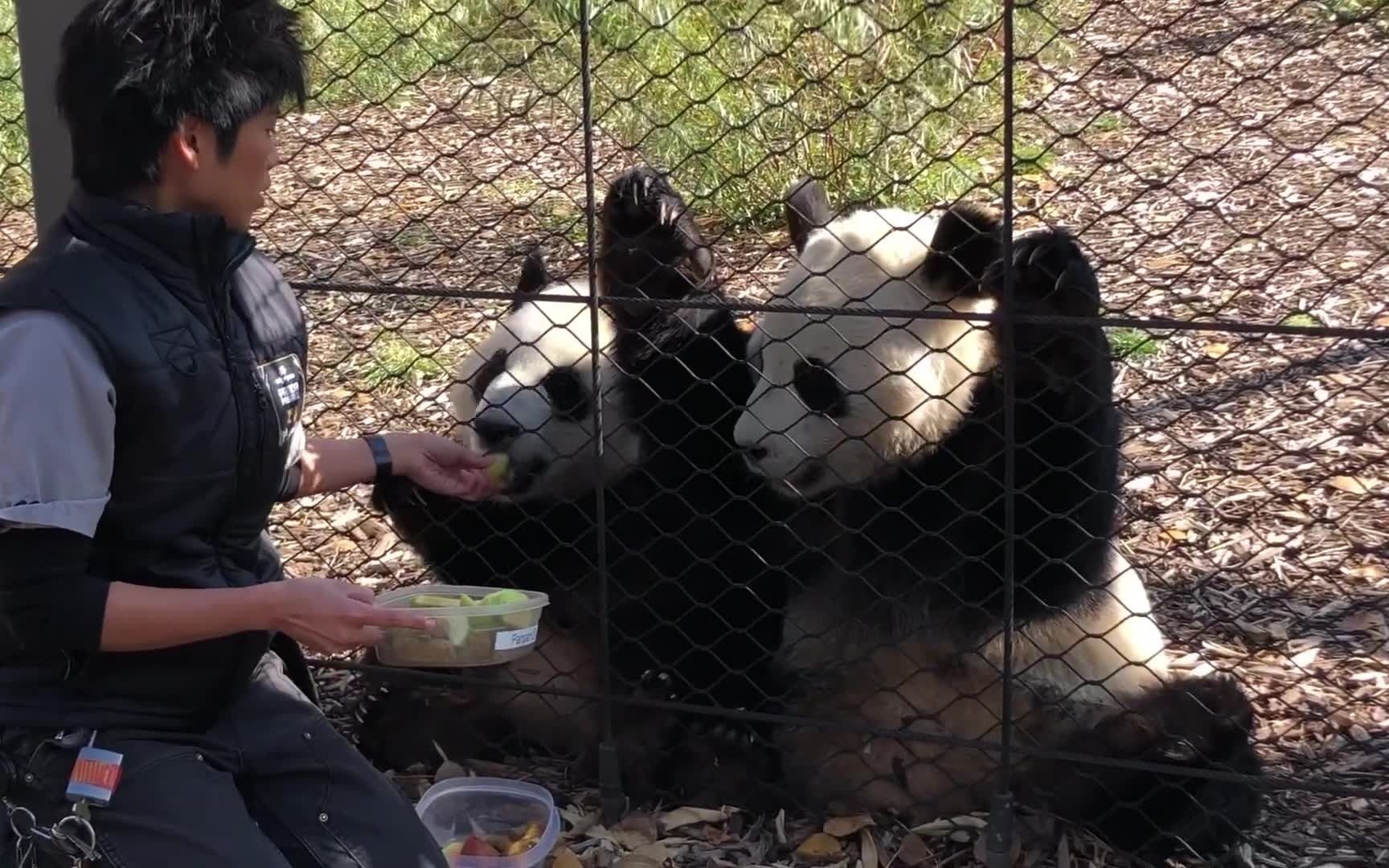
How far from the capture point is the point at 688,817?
10.5ft

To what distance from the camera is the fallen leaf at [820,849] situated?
3.05 meters

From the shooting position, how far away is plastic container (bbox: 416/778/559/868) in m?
2.99

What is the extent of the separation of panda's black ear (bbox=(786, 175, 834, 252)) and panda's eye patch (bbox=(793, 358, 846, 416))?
34 cm

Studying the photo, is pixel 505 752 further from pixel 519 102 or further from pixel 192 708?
pixel 519 102

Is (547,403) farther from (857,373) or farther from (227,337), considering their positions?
(227,337)

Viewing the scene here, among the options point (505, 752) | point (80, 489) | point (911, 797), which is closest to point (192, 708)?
point (80, 489)

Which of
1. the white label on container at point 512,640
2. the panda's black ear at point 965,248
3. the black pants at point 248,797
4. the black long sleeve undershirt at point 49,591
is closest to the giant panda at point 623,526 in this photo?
the panda's black ear at point 965,248

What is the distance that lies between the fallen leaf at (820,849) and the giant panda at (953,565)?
0.12 meters

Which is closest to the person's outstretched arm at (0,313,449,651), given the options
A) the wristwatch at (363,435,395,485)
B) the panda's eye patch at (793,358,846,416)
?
the wristwatch at (363,435,395,485)

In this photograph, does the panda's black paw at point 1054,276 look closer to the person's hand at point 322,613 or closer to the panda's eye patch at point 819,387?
the panda's eye patch at point 819,387

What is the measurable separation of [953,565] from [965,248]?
638mm

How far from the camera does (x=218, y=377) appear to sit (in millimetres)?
2230

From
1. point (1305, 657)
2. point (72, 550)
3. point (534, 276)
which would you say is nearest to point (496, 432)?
point (534, 276)

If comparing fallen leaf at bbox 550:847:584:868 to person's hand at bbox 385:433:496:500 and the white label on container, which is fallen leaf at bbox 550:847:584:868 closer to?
the white label on container
